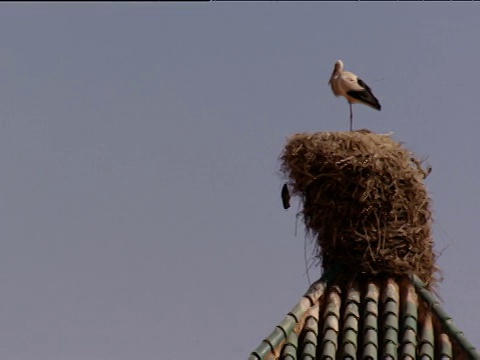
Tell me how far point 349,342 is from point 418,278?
98 centimetres

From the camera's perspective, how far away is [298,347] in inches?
497

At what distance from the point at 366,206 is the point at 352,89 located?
169cm

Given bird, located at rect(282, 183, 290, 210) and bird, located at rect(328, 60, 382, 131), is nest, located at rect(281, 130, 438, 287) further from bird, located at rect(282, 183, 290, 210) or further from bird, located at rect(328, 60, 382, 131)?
bird, located at rect(328, 60, 382, 131)

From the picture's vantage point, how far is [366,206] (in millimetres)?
13344

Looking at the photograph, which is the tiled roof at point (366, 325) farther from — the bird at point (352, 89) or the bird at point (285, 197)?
the bird at point (352, 89)

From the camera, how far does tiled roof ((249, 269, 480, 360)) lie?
12438 mm

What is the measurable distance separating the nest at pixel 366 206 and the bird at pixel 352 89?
1.10 meters

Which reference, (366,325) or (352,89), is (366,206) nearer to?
(366,325)

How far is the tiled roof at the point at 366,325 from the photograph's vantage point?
40.8 ft

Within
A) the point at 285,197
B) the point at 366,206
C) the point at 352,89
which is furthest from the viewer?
the point at 352,89

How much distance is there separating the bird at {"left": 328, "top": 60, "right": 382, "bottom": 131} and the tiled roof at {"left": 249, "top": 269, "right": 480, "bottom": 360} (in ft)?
6.32

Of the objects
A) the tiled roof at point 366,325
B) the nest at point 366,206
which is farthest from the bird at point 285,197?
the tiled roof at point 366,325

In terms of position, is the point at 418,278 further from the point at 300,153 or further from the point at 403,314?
the point at 300,153

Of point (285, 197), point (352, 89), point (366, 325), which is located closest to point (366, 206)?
point (285, 197)
